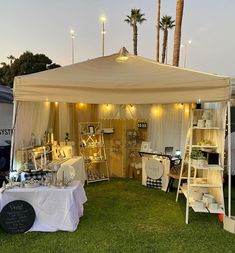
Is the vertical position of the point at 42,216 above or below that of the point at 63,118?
below

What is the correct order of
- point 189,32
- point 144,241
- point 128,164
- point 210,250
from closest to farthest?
point 210,250, point 144,241, point 128,164, point 189,32

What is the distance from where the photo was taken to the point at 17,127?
3.86 meters

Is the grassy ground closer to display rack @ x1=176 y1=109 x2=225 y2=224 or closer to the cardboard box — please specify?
the cardboard box

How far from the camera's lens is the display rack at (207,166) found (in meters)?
3.43

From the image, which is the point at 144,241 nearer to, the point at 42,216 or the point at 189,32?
the point at 42,216

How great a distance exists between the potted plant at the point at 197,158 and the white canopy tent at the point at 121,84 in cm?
74

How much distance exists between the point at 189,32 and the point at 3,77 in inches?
464

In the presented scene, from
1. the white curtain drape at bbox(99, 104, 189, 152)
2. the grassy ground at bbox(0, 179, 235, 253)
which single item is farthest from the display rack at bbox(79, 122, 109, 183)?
the grassy ground at bbox(0, 179, 235, 253)

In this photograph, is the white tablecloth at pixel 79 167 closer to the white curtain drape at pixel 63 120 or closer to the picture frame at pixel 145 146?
the white curtain drape at pixel 63 120

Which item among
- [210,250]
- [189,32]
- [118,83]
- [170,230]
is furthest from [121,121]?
[189,32]

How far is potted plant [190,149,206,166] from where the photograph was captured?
11.5 feet

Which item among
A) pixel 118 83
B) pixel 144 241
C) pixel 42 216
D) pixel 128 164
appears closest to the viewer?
pixel 144 241

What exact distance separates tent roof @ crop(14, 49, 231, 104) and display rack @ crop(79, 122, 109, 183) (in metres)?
2.12

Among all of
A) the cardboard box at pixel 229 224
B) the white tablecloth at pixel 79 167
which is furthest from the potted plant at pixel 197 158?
the white tablecloth at pixel 79 167
